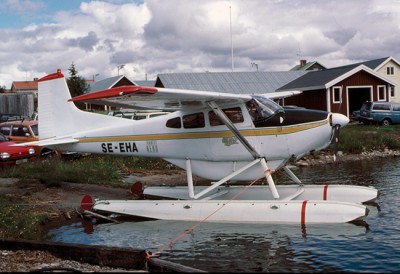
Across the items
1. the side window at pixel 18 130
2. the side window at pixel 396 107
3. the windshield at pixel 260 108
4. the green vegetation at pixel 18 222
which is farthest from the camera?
the side window at pixel 396 107

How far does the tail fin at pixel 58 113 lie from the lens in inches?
564

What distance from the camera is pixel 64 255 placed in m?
8.38

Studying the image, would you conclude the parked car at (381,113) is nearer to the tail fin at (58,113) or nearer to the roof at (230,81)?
the roof at (230,81)

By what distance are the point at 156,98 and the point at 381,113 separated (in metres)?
27.5

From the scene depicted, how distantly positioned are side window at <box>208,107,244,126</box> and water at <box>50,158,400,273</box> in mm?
2431

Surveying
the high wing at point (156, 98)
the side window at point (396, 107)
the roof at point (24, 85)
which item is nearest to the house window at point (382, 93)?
the side window at point (396, 107)

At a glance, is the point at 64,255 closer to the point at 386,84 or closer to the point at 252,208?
the point at 252,208

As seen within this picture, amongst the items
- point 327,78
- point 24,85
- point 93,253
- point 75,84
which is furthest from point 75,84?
A: point 24,85

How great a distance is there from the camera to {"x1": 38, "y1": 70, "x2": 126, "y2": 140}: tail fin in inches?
564

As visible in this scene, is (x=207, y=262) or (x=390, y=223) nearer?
(x=207, y=262)

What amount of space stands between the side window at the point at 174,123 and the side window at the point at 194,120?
0.15m

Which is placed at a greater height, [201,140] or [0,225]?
[201,140]

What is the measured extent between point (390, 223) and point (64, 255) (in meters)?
6.48

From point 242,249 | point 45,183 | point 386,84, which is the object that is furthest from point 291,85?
point 242,249
